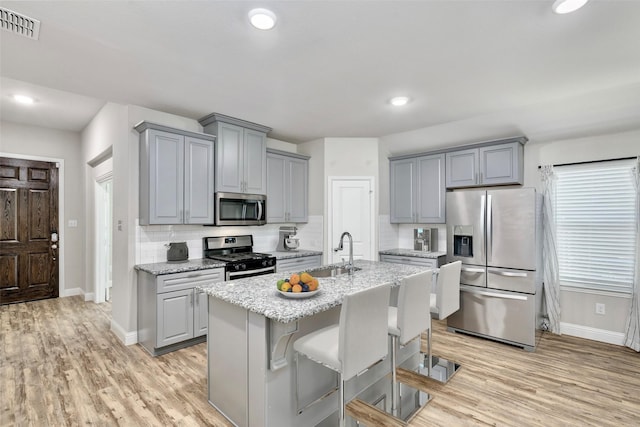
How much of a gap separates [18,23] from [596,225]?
5.56 metres

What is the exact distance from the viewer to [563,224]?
3906 mm

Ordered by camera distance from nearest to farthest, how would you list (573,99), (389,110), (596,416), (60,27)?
(60,27) < (596,416) < (573,99) < (389,110)

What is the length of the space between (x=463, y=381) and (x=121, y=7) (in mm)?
3690

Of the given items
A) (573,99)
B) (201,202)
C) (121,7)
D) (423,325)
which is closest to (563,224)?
(573,99)

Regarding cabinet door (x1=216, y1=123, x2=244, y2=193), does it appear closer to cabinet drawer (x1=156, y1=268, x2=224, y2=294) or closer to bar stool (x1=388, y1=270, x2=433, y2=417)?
cabinet drawer (x1=156, y1=268, x2=224, y2=294)

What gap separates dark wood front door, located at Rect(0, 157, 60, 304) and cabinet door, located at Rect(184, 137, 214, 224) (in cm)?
332

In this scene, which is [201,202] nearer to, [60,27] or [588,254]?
[60,27]

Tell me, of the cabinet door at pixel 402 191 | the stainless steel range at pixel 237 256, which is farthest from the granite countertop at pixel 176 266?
the cabinet door at pixel 402 191

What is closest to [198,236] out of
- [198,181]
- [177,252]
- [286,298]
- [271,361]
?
[177,252]

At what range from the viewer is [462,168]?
431cm

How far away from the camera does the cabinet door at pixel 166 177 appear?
3.38 metres

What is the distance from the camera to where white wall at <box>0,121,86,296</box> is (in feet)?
16.8

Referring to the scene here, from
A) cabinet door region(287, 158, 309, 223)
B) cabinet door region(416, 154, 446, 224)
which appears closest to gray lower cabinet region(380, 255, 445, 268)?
cabinet door region(416, 154, 446, 224)

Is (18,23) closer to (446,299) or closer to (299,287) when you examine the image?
(299,287)
